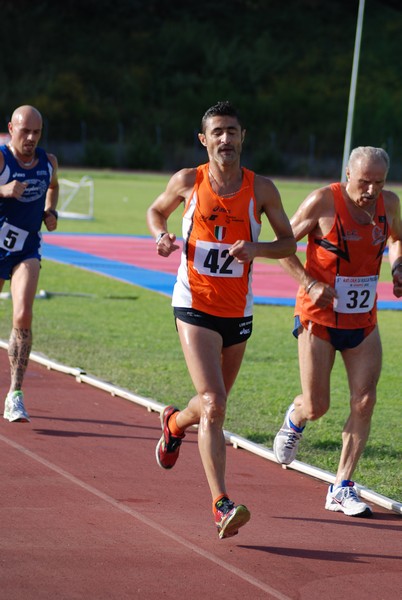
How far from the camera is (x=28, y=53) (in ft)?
236

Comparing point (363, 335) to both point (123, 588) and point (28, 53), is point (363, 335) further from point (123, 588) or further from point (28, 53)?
point (28, 53)

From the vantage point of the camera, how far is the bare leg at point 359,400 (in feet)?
22.3

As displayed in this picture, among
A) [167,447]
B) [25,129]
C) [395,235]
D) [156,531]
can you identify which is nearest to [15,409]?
[167,447]

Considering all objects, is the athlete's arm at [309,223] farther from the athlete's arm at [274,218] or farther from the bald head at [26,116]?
the bald head at [26,116]

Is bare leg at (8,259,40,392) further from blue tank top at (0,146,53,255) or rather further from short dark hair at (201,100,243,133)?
short dark hair at (201,100,243,133)

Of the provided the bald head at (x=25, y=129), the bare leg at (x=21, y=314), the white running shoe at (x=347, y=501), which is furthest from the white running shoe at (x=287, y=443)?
the bald head at (x=25, y=129)

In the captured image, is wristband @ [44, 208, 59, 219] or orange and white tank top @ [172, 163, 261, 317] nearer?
orange and white tank top @ [172, 163, 261, 317]

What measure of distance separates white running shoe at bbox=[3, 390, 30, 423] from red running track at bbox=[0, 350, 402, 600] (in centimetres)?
6

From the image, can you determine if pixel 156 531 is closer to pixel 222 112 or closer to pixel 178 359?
pixel 222 112

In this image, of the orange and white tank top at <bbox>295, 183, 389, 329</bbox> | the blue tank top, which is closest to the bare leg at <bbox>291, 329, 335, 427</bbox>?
the orange and white tank top at <bbox>295, 183, 389, 329</bbox>

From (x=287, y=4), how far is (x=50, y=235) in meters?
61.7

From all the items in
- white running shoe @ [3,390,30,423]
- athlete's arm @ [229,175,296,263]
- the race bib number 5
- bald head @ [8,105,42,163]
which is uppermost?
bald head @ [8,105,42,163]

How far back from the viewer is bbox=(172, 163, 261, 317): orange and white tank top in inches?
251

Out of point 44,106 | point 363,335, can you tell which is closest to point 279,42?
point 44,106
